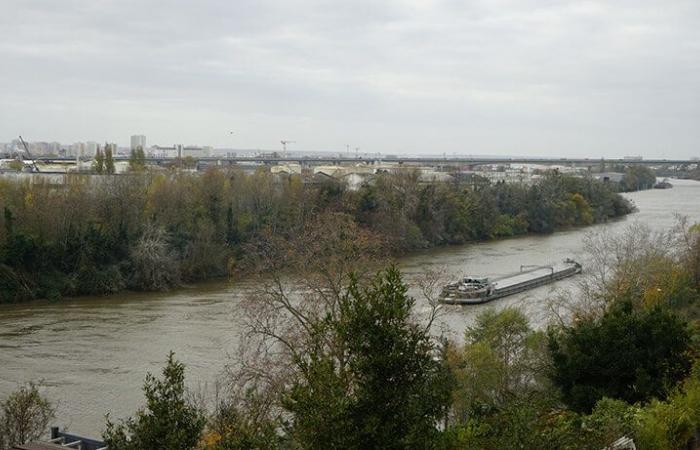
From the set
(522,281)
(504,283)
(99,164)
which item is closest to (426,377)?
(504,283)

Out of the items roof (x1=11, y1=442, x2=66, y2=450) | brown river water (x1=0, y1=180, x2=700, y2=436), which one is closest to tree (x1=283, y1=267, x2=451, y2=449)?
roof (x1=11, y1=442, x2=66, y2=450)

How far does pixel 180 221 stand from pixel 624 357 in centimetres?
1952

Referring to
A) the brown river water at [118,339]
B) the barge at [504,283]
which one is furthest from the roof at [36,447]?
the barge at [504,283]

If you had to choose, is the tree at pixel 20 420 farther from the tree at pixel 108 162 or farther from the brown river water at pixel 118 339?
the tree at pixel 108 162

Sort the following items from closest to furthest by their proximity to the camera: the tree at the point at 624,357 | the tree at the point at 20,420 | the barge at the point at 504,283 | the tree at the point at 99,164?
the tree at the point at 20,420 → the tree at the point at 624,357 → the barge at the point at 504,283 → the tree at the point at 99,164

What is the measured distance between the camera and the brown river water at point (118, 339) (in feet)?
40.3

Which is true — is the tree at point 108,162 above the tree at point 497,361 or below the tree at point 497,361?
above

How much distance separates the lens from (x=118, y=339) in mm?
15758

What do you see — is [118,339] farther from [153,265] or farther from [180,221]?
[180,221]

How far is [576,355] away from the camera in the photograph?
930cm

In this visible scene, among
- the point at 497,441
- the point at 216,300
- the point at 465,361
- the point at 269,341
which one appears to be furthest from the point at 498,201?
the point at 497,441

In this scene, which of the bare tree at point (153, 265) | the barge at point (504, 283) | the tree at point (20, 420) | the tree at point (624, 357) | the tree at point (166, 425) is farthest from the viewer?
the bare tree at point (153, 265)

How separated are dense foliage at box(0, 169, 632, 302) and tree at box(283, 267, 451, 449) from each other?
12.6 metres

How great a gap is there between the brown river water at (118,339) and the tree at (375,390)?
6454 mm
